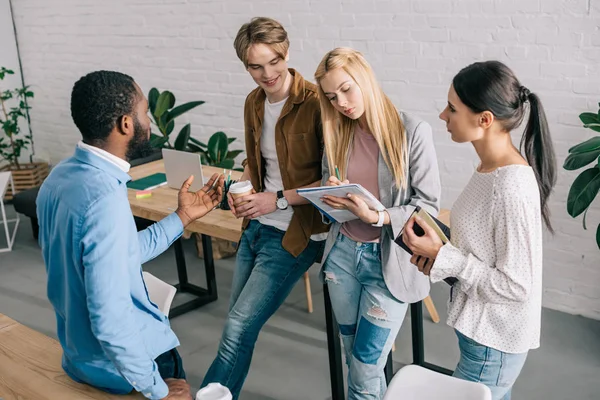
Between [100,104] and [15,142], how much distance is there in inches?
183

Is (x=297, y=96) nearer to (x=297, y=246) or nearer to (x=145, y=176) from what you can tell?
(x=297, y=246)

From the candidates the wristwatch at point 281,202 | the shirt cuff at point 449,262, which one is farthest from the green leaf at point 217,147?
the shirt cuff at point 449,262

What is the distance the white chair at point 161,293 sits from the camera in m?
2.50

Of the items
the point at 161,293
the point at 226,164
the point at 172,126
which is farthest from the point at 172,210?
the point at 172,126

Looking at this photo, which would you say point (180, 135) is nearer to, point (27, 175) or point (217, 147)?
point (217, 147)

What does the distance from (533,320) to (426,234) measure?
0.36 meters

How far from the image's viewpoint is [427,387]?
1.79m

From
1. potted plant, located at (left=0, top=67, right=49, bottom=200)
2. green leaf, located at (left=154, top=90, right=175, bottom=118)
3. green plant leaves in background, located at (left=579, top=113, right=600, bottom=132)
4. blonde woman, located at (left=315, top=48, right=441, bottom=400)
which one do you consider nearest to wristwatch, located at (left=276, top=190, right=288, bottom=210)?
blonde woman, located at (left=315, top=48, right=441, bottom=400)

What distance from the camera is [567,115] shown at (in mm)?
3340

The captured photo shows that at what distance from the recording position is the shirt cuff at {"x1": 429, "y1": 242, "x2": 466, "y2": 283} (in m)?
1.83

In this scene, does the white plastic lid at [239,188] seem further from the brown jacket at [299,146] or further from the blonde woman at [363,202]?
the blonde woman at [363,202]

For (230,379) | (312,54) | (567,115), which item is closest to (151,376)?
(230,379)

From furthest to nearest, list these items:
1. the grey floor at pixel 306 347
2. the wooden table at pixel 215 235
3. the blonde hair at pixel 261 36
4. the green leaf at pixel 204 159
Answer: the green leaf at pixel 204 159
the grey floor at pixel 306 347
the wooden table at pixel 215 235
the blonde hair at pixel 261 36

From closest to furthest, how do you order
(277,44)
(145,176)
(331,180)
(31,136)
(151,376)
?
(151,376) → (331,180) → (277,44) → (145,176) → (31,136)
